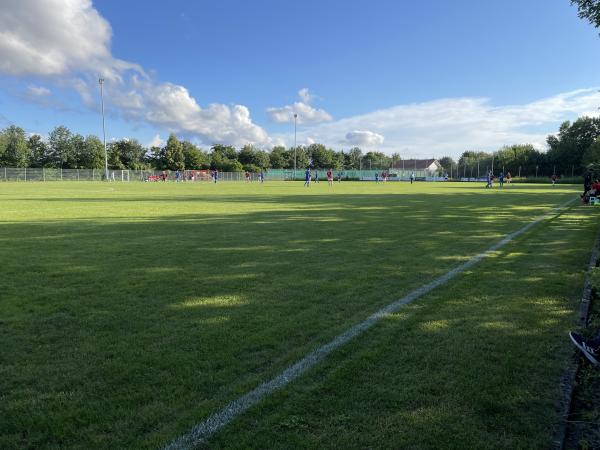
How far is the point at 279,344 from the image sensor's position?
4176 mm

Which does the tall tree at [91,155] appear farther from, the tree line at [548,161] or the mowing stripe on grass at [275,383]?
the mowing stripe on grass at [275,383]

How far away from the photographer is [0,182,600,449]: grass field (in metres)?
2.87

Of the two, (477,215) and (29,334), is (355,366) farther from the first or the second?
(477,215)

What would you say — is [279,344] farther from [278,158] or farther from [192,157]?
[278,158]

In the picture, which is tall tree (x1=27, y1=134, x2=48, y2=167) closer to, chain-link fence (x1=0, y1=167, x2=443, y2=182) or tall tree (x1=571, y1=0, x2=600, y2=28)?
chain-link fence (x1=0, y1=167, x2=443, y2=182)

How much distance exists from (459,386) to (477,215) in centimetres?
1412

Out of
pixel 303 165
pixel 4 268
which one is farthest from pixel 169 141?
pixel 4 268

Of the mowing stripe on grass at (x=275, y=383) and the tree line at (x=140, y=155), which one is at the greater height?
the tree line at (x=140, y=155)

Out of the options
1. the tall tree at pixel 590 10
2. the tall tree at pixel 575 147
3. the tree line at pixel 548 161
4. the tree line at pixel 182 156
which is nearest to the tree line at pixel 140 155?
the tree line at pixel 182 156

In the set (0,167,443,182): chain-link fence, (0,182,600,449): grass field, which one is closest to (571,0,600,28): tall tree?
(0,182,600,449): grass field

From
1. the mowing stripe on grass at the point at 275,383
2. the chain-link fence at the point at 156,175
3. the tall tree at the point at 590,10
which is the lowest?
the mowing stripe on grass at the point at 275,383

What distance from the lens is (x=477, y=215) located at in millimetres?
16281

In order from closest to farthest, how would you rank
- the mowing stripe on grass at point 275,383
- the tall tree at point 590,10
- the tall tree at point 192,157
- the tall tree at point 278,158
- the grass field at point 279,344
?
the mowing stripe on grass at point 275,383 < the grass field at point 279,344 < the tall tree at point 590,10 < the tall tree at point 192,157 < the tall tree at point 278,158

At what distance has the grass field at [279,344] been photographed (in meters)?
2.87
